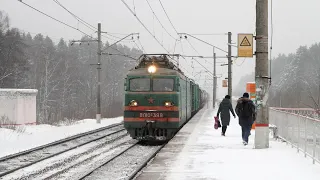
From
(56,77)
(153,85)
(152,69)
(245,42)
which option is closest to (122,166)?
(153,85)

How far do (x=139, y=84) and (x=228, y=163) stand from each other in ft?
21.4

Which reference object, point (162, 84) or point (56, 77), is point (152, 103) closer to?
point (162, 84)

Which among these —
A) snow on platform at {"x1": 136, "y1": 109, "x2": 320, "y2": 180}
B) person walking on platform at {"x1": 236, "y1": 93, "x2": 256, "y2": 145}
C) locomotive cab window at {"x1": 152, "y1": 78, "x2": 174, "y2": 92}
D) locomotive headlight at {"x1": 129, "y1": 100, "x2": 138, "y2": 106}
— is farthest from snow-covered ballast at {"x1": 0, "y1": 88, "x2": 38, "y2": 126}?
person walking on platform at {"x1": 236, "y1": 93, "x2": 256, "y2": 145}

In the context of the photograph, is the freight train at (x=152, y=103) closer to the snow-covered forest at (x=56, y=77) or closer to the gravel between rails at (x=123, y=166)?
the gravel between rails at (x=123, y=166)

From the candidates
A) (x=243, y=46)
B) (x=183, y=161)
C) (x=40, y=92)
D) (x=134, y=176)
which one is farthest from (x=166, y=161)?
(x=40, y=92)

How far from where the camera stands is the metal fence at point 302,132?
9.76 m

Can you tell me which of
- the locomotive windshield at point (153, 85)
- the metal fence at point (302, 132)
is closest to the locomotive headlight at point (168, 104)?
the locomotive windshield at point (153, 85)

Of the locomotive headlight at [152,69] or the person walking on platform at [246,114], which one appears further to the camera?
the locomotive headlight at [152,69]

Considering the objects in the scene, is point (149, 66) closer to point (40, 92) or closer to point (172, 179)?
point (172, 179)

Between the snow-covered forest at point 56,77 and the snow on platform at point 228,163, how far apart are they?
31154mm

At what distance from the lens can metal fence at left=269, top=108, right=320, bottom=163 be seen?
32.0 feet

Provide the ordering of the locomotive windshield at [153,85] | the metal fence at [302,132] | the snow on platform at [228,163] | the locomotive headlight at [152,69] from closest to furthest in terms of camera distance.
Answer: the snow on platform at [228,163], the metal fence at [302,132], the locomotive windshield at [153,85], the locomotive headlight at [152,69]

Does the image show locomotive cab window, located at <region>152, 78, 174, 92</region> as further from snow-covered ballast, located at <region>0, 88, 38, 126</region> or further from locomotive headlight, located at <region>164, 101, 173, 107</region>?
snow-covered ballast, located at <region>0, 88, 38, 126</region>

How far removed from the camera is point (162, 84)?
15.9 meters
